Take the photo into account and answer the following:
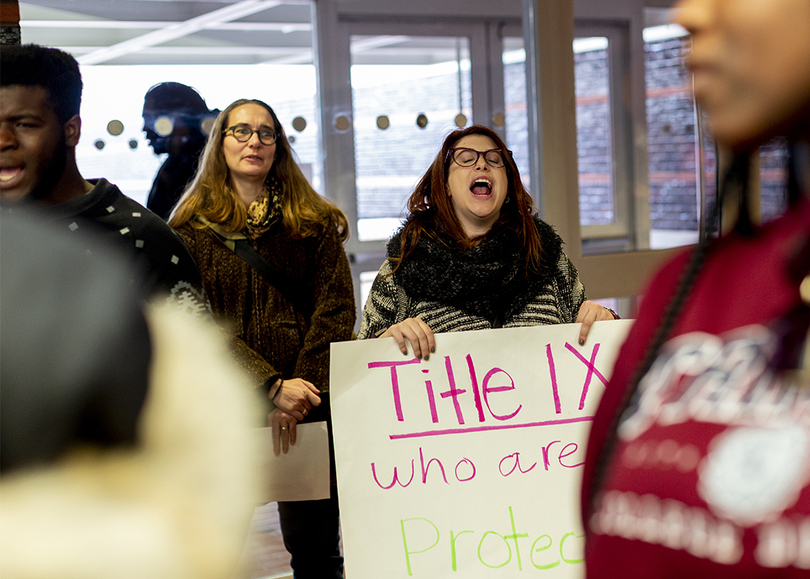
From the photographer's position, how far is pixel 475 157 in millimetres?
1447

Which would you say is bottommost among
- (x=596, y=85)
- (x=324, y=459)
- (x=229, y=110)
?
(x=324, y=459)

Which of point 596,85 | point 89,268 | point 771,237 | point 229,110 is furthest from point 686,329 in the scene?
point 596,85

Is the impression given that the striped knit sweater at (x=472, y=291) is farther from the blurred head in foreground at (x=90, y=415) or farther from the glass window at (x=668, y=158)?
the glass window at (x=668, y=158)

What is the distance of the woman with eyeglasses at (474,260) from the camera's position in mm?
1423

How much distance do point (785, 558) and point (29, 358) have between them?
524 mm

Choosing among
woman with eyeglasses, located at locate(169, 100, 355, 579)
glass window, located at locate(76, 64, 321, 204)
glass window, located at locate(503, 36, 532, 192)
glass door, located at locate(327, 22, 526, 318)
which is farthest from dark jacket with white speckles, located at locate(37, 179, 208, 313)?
glass window, located at locate(503, 36, 532, 192)

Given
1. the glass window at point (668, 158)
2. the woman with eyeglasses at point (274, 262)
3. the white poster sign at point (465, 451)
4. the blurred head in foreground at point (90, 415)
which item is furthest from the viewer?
the glass window at point (668, 158)

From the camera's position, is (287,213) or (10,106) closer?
(10,106)

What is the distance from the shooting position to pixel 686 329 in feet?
1.16

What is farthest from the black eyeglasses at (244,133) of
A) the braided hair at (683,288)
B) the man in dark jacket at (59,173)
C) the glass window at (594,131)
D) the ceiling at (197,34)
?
the glass window at (594,131)

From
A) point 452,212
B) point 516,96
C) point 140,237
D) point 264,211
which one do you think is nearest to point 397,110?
point 516,96

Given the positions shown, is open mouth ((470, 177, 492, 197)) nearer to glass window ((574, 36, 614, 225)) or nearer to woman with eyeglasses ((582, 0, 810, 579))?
woman with eyeglasses ((582, 0, 810, 579))

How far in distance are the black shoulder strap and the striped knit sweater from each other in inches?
9.2

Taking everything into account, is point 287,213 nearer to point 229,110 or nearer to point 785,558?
point 229,110
